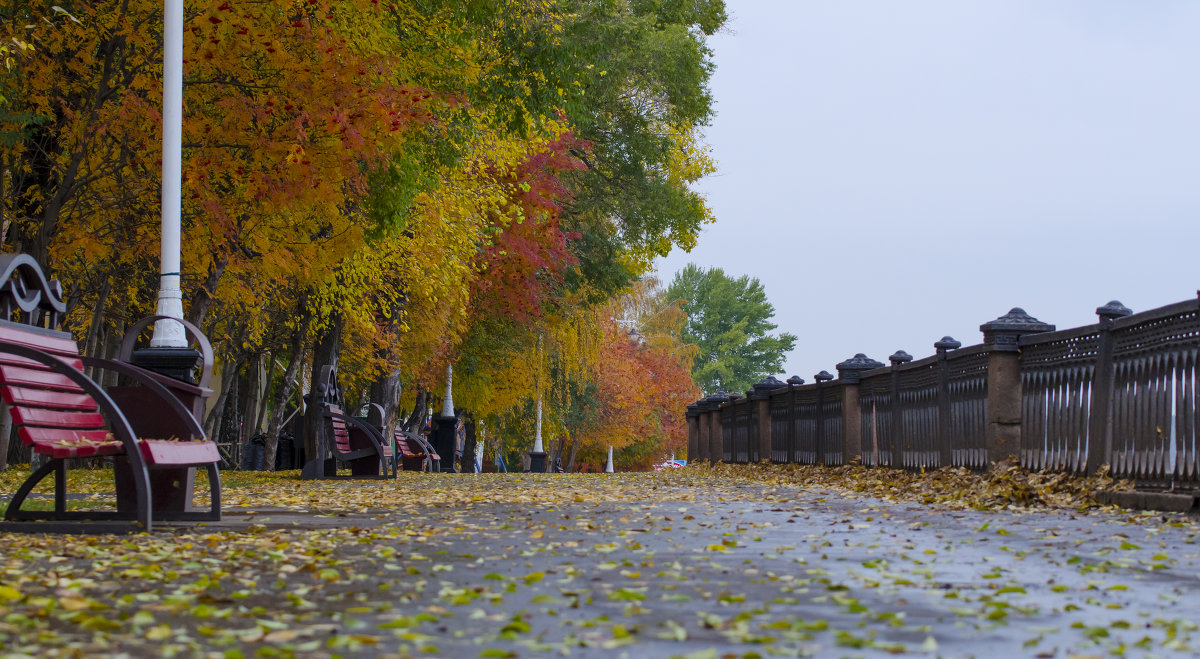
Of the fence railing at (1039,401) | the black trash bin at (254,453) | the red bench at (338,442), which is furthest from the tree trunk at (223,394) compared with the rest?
the fence railing at (1039,401)

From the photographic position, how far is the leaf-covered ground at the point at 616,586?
13.4 feet

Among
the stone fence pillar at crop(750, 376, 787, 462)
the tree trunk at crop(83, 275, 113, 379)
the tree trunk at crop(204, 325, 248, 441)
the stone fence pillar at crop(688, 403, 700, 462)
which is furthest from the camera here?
the stone fence pillar at crop(688, 403, 700, 462)

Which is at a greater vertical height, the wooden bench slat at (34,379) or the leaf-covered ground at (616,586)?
the wooden bench slat at (34,379)

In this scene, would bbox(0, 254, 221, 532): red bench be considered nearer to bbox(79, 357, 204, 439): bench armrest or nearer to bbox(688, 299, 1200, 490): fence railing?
bbox(79, 357, 204, 439): bench armrest

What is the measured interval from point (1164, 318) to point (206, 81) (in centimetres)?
1036

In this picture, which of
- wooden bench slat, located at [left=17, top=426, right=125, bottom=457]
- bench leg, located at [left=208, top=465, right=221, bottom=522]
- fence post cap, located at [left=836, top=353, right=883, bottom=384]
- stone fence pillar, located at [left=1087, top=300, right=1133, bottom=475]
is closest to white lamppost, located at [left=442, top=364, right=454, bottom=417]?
fence post cap, located at [left=836, top=353, right=883, bottom=384]

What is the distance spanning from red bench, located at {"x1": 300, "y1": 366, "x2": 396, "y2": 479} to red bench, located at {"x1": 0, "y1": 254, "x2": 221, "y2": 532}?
8.54 metres

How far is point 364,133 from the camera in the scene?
14.9 metres

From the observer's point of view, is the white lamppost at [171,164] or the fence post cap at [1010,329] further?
the fence post cap at [1010,329]

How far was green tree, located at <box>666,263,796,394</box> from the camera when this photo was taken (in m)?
112

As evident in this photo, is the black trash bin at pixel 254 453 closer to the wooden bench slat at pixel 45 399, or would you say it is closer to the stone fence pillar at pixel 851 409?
the stone fence pillar at pixel 851 409

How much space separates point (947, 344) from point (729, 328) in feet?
332

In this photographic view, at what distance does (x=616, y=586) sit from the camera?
5414 millimetres

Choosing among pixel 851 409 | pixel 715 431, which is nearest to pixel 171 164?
pixel 851 409
